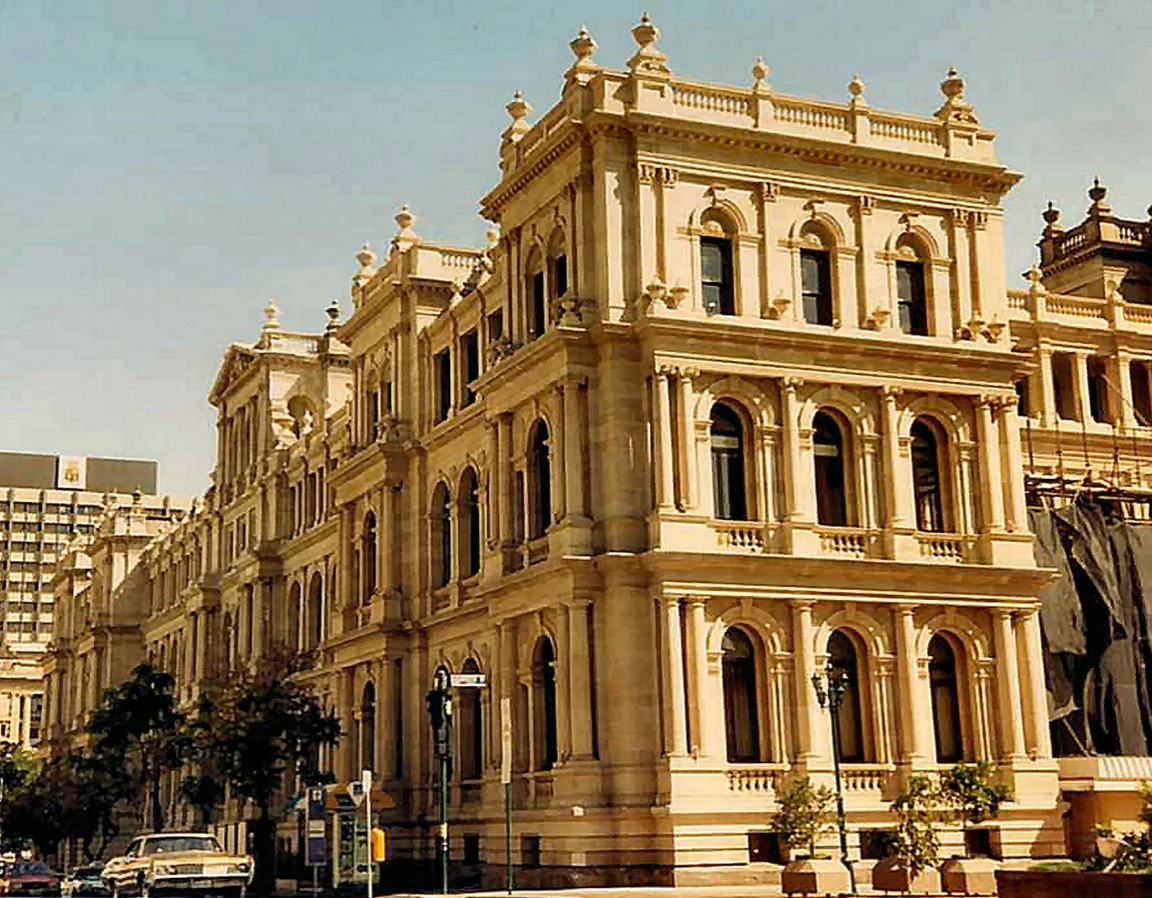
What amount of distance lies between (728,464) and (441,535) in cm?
1435

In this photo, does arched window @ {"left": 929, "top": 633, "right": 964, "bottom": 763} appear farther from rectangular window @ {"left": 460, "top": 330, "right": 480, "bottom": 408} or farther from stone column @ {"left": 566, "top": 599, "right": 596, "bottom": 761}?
rectangular window @ {"left": 460, "top": 330, "right": 480, "bottom": 408}

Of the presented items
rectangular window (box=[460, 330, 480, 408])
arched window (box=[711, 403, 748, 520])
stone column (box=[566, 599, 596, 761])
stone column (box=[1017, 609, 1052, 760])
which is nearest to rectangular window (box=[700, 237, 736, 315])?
arched window (box=[711, 403, 748, 520])

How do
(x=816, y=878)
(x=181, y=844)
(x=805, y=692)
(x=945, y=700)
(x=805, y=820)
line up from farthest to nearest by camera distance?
(x=181, y=844) < (x=945, y=700) < (x=805, y=692) < (x=805, y=820) < (x=816, y=878)

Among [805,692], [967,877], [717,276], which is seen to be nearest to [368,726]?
[805,692]

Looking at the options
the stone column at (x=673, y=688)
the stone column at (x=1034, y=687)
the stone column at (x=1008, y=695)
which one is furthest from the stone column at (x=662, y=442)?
the stone column at (x=1034, y=687)

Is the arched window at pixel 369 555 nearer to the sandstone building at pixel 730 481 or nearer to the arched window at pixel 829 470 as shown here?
the sandstone building at pixel 730 481

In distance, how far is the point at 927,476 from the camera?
47688 millimetres

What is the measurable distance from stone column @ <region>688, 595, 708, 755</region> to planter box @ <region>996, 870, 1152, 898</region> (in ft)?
43.8

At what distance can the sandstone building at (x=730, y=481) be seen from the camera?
42.9m

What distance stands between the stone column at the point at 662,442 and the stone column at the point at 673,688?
2.84 m

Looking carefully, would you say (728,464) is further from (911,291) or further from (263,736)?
(263,736)

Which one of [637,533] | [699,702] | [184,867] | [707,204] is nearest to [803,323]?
[707,204]

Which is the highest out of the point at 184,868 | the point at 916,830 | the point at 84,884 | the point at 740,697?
the point at 740,697

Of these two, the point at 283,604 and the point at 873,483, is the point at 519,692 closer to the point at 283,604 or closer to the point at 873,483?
the point at 873,483
